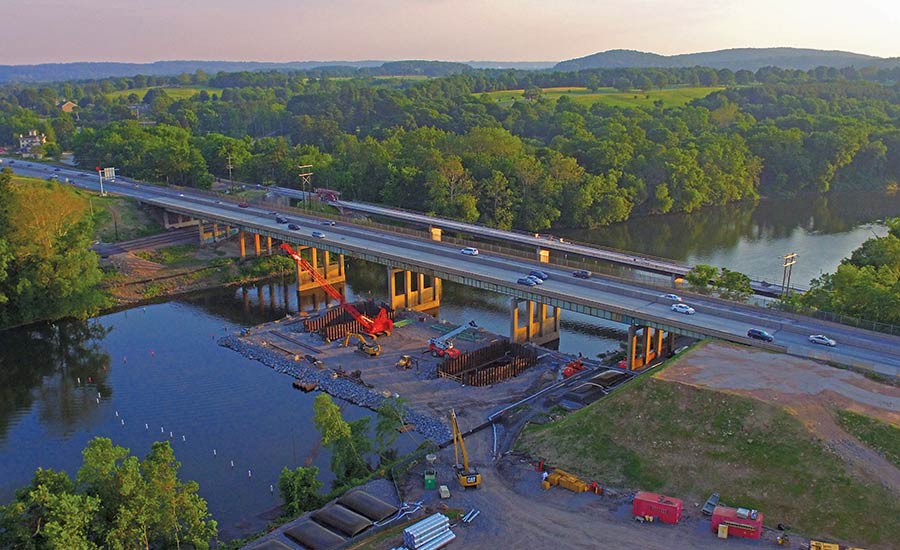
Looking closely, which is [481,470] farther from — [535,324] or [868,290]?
[868,290]

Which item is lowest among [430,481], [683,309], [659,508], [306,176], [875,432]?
[430,481]

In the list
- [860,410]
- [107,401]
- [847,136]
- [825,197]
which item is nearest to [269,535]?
Answer: [107,401]

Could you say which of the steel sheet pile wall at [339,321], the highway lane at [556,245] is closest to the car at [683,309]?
the highway lane at [556,245]

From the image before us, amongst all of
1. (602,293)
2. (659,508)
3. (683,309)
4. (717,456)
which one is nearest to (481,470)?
(659,508)

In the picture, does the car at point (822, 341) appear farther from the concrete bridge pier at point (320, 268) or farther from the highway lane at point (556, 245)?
the concrete bridge pier at point (320, 268)

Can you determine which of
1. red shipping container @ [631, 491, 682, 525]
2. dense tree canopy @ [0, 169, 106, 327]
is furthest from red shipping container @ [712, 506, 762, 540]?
dense tree canopy @ [0, 169, 106, 327]

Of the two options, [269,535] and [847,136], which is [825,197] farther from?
[269,535]

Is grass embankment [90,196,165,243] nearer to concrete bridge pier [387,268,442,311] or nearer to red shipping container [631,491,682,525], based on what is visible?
concrete bridge pier [387,268,442,311]
